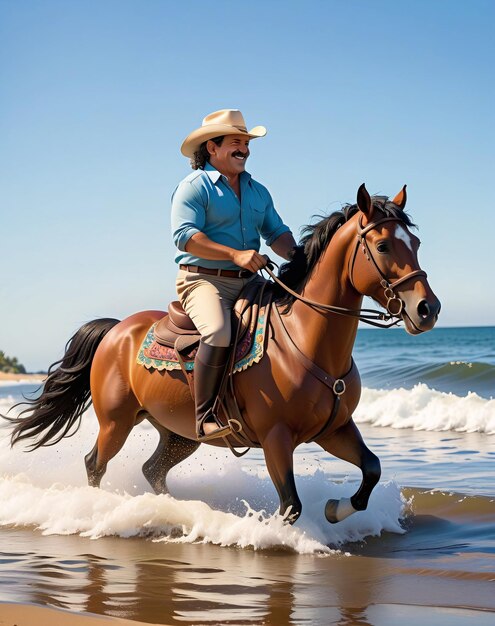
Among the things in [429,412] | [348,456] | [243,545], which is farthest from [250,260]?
[429,412]

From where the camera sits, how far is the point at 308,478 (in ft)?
22.3

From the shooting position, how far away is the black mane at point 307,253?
5238 millimetres

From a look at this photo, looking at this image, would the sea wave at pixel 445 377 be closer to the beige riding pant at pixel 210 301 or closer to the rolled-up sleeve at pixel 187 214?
the beige riding pant at pixel 210 301

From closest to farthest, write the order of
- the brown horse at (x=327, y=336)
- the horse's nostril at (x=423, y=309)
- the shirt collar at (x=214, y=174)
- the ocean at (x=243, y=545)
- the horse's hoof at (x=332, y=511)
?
the ocean at (x=243, y=545)
the horse's nostril at (x=423, y=309)
the brown horse at (x=327, y=336)
the horse's hoof at (x=332, y=511)
the shirt collar at (x=214, y=174)

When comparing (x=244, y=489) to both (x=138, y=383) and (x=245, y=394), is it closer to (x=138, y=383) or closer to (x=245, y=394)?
(x=138, y=383)

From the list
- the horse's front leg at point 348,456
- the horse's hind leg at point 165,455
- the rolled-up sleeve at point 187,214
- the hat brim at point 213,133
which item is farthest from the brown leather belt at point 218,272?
the horse's hind leg at point 165,455

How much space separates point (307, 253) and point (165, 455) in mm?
2114

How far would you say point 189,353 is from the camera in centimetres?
565

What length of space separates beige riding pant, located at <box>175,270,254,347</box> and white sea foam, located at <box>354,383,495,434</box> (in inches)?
302

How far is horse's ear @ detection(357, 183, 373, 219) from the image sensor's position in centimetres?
486

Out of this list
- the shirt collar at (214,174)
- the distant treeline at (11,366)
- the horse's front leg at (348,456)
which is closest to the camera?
the horse's front leg at (348,456)

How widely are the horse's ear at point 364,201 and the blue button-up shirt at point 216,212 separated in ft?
3.11

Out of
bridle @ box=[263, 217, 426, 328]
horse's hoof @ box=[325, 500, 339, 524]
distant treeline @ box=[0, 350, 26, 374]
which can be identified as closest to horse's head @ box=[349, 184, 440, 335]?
bridle @ box=[263, 217, 426, 328]

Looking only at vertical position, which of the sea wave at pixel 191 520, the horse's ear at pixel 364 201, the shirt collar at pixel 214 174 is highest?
the shirt collar at pixel 214 174
